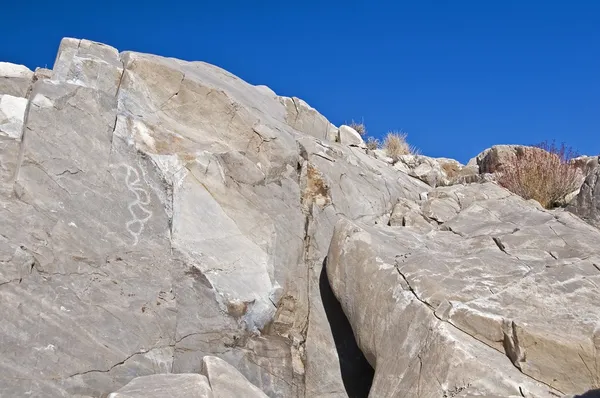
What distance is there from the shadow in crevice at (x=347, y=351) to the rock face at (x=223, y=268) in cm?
2

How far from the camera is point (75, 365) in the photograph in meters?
4.80

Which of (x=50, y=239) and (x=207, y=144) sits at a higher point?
(x=207, y=144)

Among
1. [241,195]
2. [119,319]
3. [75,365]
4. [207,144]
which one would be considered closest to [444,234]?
[241,195]

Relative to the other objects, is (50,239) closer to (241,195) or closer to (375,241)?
(241,195)

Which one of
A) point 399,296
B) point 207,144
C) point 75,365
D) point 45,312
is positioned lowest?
point 75,365

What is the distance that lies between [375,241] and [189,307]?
1.82 m

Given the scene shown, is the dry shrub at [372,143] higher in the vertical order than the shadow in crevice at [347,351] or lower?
higher

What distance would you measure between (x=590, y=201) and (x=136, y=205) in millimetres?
5630

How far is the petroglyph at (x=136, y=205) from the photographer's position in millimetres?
5613

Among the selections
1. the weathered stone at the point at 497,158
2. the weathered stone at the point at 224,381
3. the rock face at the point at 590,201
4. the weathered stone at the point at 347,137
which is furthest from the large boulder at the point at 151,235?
the weathered stone at the point at 497,158

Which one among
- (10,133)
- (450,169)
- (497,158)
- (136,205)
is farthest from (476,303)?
(450,169)

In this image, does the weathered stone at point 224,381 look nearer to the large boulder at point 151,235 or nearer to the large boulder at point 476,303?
the large boulder at point 151,235

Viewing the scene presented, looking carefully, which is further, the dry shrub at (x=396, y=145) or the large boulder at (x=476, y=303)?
the dry shrub at (x=396, y=145)

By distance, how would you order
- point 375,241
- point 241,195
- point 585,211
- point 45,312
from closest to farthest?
point 45,312 → point 375,241 → point 241,195 → point 585,211
